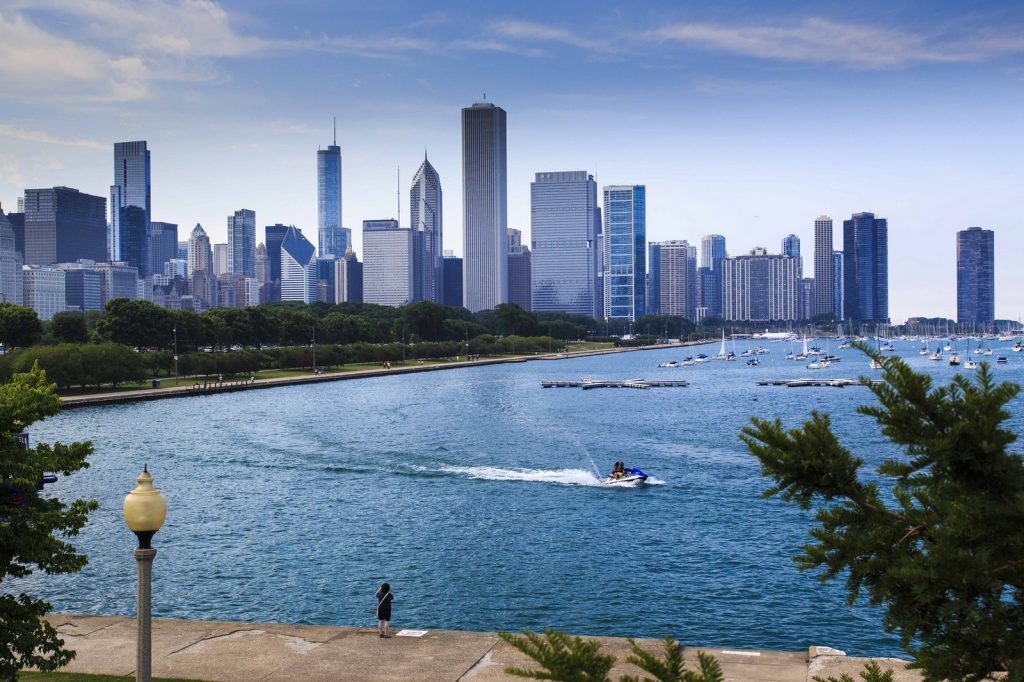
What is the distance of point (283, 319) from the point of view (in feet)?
639

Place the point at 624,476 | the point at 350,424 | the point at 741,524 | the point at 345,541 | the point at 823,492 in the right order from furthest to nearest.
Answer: the point at 350,424 < the point at 624,476 < the point at 741,524 < the point at 345,541 < the point at 823,492

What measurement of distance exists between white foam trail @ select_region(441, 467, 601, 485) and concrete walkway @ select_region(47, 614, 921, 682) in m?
34.0

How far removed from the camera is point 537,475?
60031mm

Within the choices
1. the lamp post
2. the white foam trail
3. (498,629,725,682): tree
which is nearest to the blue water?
the white foam trail

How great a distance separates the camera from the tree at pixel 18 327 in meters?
139

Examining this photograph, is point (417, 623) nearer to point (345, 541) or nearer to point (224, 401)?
point (345, 541)

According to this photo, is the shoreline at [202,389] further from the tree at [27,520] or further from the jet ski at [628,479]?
the tree at [27,520]

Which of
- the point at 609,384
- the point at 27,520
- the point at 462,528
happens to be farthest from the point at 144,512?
the point at 609,384

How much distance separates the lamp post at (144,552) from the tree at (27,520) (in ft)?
14.3

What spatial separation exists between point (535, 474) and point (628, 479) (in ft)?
24.0

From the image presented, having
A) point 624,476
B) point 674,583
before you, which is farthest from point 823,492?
point 624,476

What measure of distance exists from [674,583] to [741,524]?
11.1 m

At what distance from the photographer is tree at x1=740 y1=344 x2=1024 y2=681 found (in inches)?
368

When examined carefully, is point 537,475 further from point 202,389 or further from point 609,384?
point 609,384
